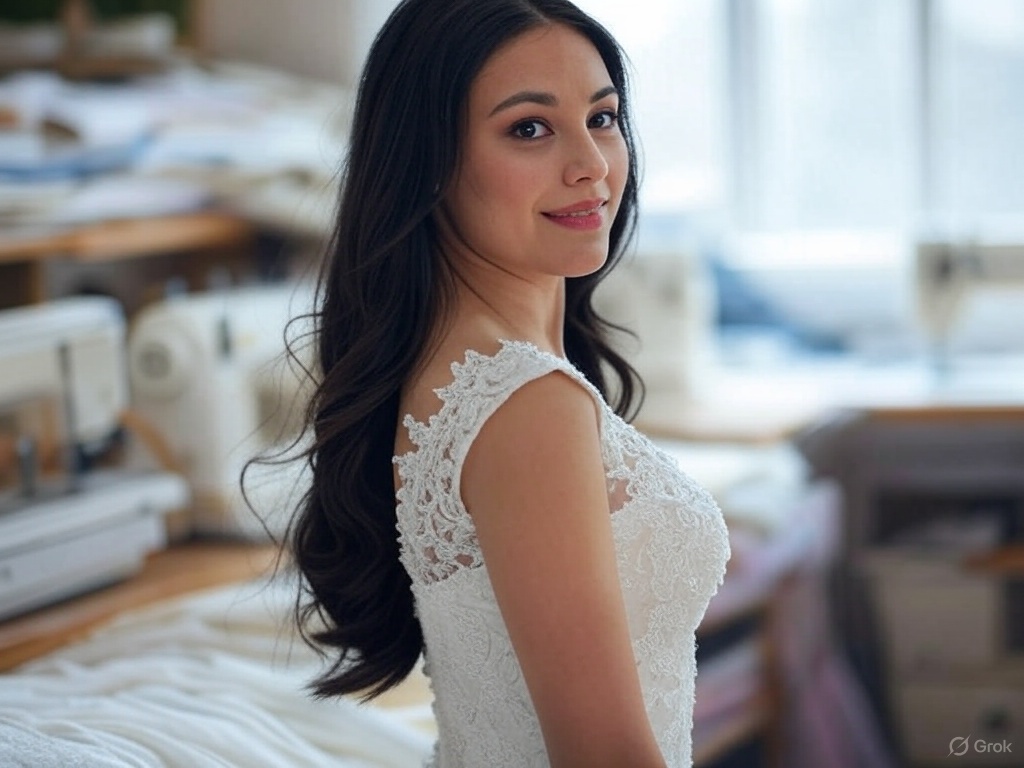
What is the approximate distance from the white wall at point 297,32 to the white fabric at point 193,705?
1.96 metres

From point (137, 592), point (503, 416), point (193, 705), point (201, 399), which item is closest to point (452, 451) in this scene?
point (503, 416)

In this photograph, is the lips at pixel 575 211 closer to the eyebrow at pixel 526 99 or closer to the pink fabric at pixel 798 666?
the eyebrow at pixel 526 99

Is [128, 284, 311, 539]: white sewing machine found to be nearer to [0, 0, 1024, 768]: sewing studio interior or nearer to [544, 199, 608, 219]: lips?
[0, 0, 1024, 768]: sewing studio interior

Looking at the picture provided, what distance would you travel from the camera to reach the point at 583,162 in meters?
1.12

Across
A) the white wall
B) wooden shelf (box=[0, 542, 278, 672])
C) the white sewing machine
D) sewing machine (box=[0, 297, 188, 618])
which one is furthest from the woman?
the white wall

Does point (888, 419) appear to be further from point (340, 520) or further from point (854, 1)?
point (340, 520)

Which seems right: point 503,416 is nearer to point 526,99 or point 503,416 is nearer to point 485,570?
point 485,570

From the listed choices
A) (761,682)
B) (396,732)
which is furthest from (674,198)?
(396,732)

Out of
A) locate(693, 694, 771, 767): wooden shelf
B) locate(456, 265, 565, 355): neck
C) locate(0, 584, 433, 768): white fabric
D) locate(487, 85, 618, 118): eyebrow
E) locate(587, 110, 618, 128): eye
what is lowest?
locate(693, 694, 771, 767): wooden shelf

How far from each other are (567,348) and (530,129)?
1.15 feet

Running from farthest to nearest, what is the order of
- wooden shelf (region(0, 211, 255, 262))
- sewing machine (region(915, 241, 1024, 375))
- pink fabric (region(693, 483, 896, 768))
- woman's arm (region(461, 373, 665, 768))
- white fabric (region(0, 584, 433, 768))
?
sewing machine (region(915, 241, 1024, 375)) → pink fabric (region(693, 483, 896, 768)) → wooden shelf (region(0, 211, 255, 262)) → white fabric (region(0, 584, 433, 768)) → woman's arm (region(461, 373, 665, 768))

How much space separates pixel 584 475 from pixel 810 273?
8.99 ft

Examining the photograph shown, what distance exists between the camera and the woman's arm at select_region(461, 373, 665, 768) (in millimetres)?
1016

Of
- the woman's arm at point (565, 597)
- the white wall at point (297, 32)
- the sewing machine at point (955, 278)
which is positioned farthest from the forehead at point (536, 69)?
the white wall at point (297, 32)
